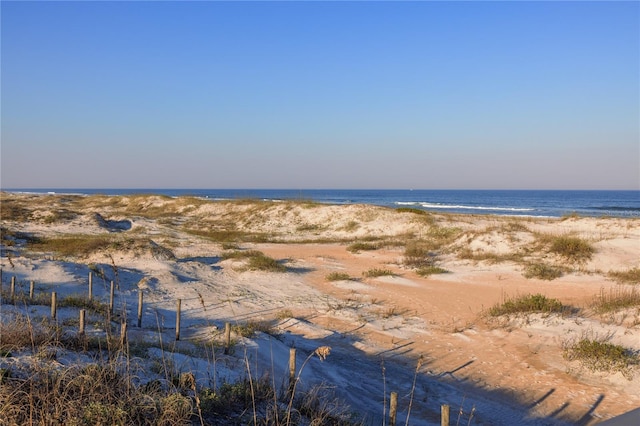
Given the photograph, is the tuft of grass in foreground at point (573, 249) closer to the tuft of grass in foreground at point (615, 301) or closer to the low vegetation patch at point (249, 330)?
the tuft of grass in foreground at point (615, 301)

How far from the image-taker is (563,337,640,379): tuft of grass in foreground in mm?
9438

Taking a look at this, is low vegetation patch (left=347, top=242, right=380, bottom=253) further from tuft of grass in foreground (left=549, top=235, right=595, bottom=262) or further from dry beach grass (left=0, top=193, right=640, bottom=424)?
tuft of grass in foreground (left=549, top=235, right=595, bottom=262)

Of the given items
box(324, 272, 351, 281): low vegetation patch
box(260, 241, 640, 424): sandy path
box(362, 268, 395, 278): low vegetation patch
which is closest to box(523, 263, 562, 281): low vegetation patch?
box(260, 241, 640, 424): sandy path

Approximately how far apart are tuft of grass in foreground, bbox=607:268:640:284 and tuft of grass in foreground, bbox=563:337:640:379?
7643 millimetres

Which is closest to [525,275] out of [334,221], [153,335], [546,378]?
[546,378]

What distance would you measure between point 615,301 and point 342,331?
25.9 ft

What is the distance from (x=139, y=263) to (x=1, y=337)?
1407 cm

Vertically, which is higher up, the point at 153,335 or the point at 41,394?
the point at 41,394

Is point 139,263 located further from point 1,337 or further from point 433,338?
point 1,337

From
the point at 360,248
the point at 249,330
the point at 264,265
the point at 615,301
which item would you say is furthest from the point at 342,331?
the point at 360,248

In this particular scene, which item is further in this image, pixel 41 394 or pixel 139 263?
pixel 139 263

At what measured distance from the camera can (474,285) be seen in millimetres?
17969

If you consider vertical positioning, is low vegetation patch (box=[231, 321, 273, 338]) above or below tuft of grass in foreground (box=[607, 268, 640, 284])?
below

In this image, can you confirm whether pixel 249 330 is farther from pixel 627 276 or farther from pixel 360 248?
pixel 360 248
